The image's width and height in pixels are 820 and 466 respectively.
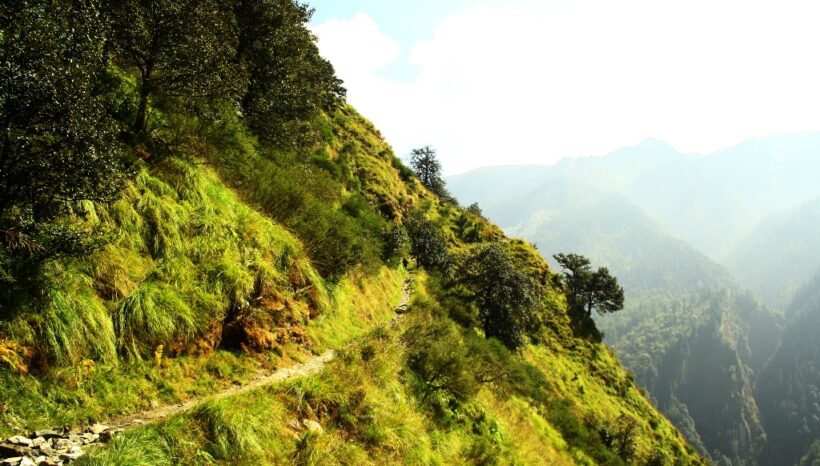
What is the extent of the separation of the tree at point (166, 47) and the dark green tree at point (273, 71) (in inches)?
325

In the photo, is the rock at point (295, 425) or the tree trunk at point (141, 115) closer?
the rock at point (295, 425)

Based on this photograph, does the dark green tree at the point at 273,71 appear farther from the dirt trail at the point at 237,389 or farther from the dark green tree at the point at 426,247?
the dark green tree at the point at 426,247

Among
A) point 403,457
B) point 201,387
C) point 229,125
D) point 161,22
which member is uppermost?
point 161,22

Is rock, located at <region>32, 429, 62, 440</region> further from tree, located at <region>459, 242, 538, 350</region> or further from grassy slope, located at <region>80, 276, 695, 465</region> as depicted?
tree, located at <region>459, 242, 538, 350</region>

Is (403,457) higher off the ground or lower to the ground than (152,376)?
lower

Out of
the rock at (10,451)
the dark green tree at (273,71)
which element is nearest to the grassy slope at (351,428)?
the rock at (10,451)

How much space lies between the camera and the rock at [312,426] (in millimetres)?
9188

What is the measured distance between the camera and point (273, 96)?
78.4 feet

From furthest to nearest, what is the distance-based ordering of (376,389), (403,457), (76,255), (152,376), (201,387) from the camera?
(376,389) → (403,457) → (201,387) → (152,376) → (76,255)

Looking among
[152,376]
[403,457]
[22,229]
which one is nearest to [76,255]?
[22,229]

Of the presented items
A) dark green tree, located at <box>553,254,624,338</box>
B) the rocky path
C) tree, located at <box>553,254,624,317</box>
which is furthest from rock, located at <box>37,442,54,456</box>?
tree, located at <box>553,254,624,317</box>

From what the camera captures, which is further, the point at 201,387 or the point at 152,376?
the point at 201,387

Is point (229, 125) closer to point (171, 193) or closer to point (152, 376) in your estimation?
point (171, 193)

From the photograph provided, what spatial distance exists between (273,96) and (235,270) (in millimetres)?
14971
